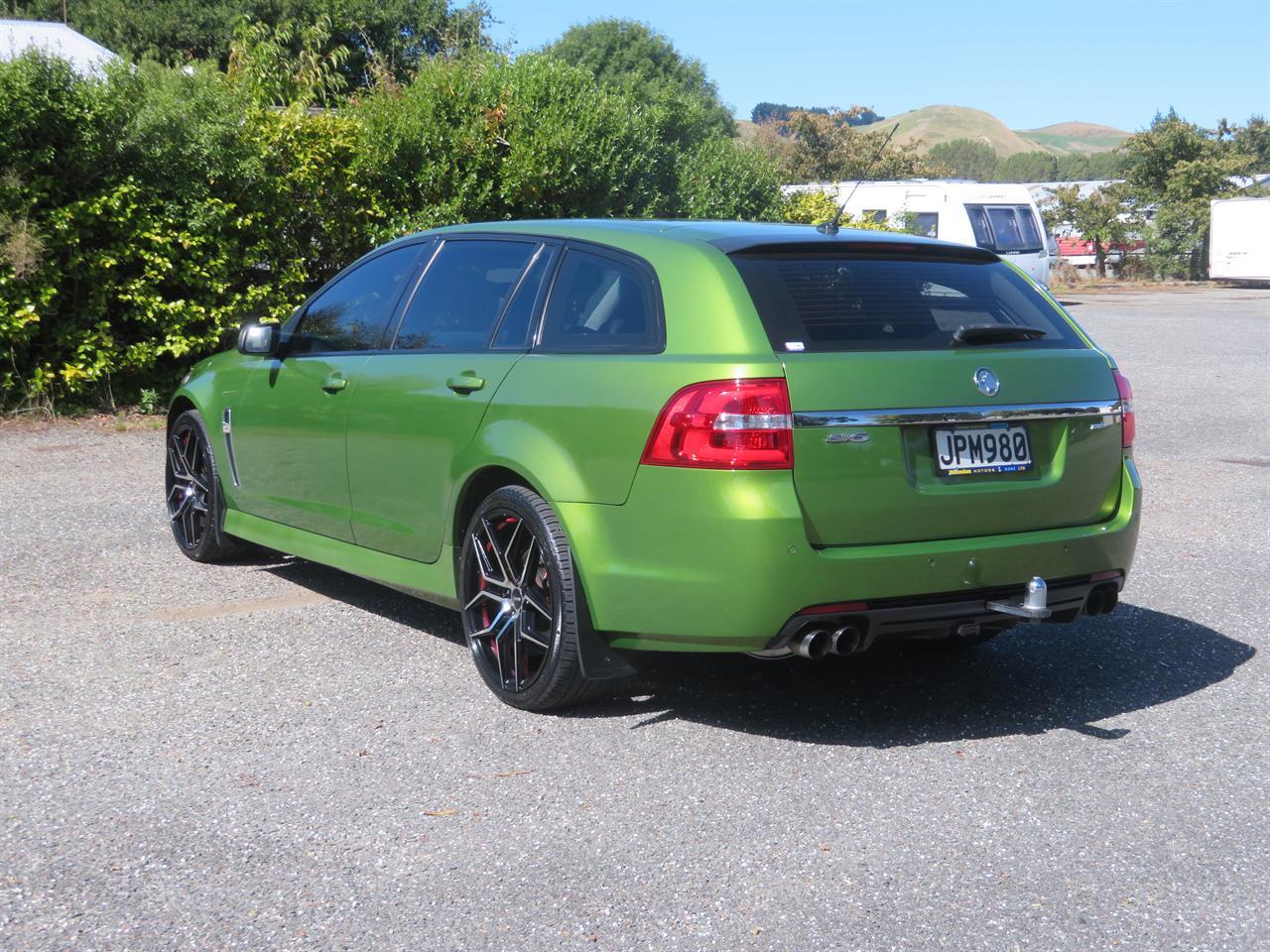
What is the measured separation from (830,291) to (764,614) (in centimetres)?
113

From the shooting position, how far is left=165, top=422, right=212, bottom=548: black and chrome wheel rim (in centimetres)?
756

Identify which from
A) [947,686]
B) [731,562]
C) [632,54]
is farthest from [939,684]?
[632,54]

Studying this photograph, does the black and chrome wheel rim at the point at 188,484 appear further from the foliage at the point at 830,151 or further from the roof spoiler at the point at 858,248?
the foliage at the point at 830,151

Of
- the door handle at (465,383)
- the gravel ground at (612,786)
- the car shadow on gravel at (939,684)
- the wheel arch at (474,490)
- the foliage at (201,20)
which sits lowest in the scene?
the car shadow on gravel at (939,684)

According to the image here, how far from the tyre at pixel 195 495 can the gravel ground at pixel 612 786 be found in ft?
1.30

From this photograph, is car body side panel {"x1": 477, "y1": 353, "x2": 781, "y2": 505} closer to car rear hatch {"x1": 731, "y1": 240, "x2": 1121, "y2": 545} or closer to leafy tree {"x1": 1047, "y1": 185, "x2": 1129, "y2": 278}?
car rear hatch {"x1": 731, "y1": 240, "x2": 1121, "y2": 545}

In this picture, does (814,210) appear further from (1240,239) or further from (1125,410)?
(1240,239)

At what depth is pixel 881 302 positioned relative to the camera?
495 centimetres

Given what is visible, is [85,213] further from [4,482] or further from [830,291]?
[830,291]

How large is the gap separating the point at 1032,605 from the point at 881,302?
1101mm

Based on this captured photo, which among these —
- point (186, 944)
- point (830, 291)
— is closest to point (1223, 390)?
A: point (830, 291)

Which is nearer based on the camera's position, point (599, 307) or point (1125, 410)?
point (599, 307)

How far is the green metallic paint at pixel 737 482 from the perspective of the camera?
14.7ft

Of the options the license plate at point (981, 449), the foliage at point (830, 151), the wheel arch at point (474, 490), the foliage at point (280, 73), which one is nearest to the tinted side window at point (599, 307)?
the wheel arch at point (474, 490)
